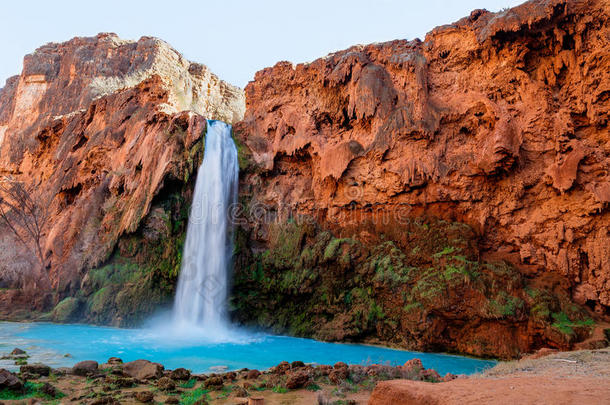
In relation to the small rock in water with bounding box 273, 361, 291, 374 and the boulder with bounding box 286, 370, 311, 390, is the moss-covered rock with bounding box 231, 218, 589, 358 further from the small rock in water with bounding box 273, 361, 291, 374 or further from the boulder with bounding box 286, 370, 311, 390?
the boulder with bounding box 286, 370, 311, 390

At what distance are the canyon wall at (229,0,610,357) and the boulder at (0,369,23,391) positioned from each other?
1212 cm

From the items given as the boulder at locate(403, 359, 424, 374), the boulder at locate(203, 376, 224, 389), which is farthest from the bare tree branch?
the boulder at locate(403, 359, 424, 374)

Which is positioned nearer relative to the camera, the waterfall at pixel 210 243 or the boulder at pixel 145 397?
the boulder at pixel 145 397

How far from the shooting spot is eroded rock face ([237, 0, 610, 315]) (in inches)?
536

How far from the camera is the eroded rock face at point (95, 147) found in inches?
777

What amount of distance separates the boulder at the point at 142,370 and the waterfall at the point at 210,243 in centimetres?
919

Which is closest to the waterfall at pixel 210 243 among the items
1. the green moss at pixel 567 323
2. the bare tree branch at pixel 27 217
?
the bare tree branch at pixel 27 217

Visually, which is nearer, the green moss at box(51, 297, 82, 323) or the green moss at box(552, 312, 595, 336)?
the green moss at box(552, 312, 595, 336)

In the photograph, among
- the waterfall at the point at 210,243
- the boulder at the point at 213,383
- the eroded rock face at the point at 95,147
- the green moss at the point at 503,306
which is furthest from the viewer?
the eroded rock face at the point at 95,147

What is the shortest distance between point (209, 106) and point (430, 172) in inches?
1305

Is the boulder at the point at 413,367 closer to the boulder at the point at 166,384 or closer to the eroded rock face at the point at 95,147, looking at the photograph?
the boulder at the point at 166,384

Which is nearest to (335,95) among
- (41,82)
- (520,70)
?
(520,70)

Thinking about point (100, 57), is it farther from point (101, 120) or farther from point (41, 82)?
point (101, 120)

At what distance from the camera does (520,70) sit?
1541 centimetres
